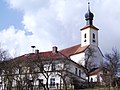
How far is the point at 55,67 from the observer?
279 ft

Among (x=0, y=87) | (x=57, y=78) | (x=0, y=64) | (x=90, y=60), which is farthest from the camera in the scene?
(x=90, y=60)

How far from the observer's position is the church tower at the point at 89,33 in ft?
396

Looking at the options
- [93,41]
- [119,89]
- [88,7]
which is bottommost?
[119,89]

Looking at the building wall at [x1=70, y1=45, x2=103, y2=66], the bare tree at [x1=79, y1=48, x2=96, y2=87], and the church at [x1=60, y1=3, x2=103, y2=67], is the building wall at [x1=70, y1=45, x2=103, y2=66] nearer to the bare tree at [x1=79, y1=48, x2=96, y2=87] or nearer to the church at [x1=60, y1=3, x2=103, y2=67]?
the church at [x1=60, y1=3, x2=103, y2=67]

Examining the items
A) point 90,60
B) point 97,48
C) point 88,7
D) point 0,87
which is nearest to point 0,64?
point 0,87

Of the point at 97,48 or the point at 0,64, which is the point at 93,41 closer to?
the point at 97,48

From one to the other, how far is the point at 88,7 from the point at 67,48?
1590cm

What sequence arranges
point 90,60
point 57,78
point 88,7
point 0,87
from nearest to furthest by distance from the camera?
point 0,87, point 57,78, point 90,60, point 88,7

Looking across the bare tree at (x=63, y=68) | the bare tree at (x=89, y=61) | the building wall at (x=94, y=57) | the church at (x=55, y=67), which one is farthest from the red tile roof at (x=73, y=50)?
the bare tree at (x=63, y=68)

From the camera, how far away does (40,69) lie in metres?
77.8

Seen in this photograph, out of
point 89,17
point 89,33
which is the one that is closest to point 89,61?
point 89,33

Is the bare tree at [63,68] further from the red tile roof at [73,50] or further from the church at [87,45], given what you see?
the red tile roof at [73,50]

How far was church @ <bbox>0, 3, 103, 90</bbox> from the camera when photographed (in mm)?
74750

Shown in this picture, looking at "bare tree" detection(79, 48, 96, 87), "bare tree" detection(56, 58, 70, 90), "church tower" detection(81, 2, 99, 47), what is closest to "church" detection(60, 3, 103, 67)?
"church tower" detection(81, 2, 99, 47)
